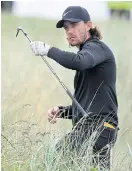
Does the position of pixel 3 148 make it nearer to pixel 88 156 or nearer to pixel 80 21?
pixel 88 156

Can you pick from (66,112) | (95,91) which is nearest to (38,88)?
(66,112)

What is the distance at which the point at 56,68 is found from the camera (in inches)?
453

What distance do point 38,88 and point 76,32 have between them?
425 centimetres

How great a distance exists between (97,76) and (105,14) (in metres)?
10.9

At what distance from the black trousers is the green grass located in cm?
11

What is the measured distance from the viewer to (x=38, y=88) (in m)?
10.3

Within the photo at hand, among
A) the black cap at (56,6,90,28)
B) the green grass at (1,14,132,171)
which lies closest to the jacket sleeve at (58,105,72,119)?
the green grass at (1,14,132,171)

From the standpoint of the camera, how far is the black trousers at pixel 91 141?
5711 mm

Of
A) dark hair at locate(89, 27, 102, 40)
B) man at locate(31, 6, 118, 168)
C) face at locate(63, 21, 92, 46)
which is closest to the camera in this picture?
man at locate(31, 6, 118, 168)

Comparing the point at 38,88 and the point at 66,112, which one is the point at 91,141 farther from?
the point at 38,88

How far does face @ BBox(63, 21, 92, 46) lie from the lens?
19.9 ft

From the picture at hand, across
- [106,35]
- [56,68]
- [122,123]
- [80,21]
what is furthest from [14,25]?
[80,21]

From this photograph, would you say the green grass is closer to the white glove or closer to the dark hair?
the white glove

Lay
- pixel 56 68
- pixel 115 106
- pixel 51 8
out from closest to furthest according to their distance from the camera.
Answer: pixel 115 106, pixel 56 68, pixel 51 8
